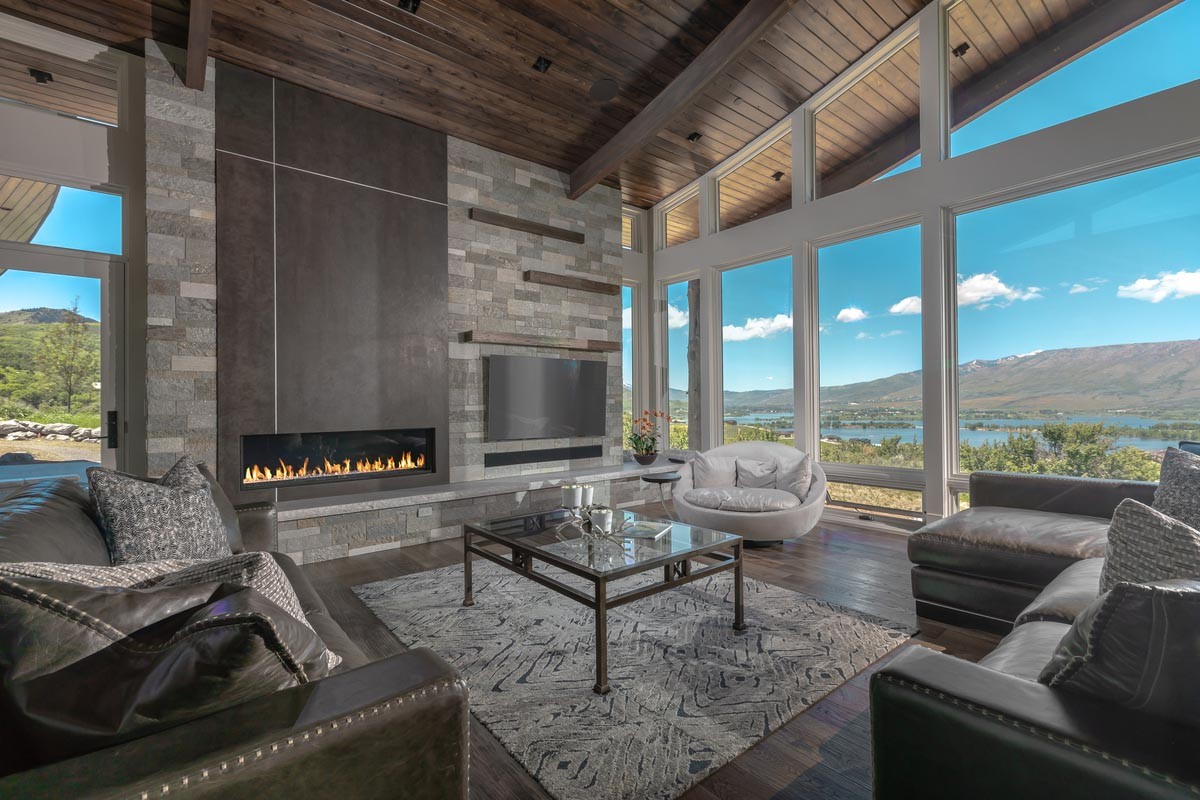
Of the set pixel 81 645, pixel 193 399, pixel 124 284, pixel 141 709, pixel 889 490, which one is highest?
pixel 124 284

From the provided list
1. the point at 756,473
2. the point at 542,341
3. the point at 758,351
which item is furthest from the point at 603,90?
the point at 756,473

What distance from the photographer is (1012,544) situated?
237 centimetres

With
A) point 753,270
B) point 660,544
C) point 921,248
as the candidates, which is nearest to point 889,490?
point 921,248

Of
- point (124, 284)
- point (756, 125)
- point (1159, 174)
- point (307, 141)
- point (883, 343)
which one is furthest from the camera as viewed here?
point (756, 125)

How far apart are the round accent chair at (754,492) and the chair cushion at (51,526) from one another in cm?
312

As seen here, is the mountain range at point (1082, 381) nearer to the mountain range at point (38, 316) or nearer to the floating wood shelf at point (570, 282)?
the floating wood shelf at point (570, 282)

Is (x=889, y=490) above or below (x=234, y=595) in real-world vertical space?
below

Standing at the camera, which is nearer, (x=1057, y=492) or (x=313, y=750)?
(x=313, y=750)

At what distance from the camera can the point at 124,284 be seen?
371 cm

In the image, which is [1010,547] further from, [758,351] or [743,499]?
[758,351]

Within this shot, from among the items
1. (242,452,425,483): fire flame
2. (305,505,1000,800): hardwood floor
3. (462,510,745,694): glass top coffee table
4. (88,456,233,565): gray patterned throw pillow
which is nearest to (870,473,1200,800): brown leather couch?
(305,505,1000,800): hardwood floor

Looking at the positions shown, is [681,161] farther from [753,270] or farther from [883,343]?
[883,343]

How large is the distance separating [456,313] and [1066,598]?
4383mm

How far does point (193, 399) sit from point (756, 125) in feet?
17.6
